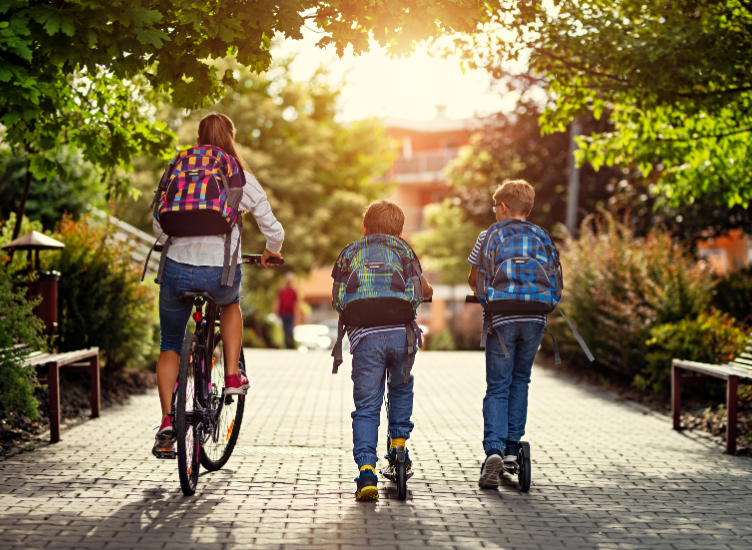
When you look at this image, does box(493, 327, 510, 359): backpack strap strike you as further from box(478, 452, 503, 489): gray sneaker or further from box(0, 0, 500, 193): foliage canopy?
box(0, 0, 500, 193): foliage canopy

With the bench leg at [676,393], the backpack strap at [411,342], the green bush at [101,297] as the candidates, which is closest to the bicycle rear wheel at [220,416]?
the backpack strap at [411,342]

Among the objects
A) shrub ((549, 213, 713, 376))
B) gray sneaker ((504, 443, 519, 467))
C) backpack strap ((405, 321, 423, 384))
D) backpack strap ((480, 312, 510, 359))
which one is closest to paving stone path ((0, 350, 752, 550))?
gray sneaker ((504, 443, 519, 467))

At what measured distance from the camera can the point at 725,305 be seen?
13250mm

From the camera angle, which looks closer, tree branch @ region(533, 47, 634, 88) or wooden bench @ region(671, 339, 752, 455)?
wooden bench @ region(671, 339, 752, 455)

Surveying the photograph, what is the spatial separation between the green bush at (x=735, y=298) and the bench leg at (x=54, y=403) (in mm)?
9345

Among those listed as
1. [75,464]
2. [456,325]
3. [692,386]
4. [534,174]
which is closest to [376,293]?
[75,464]

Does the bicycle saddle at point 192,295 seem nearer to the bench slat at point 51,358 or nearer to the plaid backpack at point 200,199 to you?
the plaid backpack at point 200,199

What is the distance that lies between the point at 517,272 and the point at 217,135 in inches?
75.5

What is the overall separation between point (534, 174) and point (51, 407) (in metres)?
18.5

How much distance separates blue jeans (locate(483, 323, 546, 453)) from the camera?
5.34m

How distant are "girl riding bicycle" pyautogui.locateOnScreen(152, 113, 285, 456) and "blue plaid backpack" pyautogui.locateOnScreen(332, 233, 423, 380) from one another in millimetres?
502

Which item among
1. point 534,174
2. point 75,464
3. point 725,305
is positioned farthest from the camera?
point 534,174

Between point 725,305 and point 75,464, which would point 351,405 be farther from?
point 725,305

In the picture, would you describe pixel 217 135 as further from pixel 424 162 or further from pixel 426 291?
pixel 424 162
